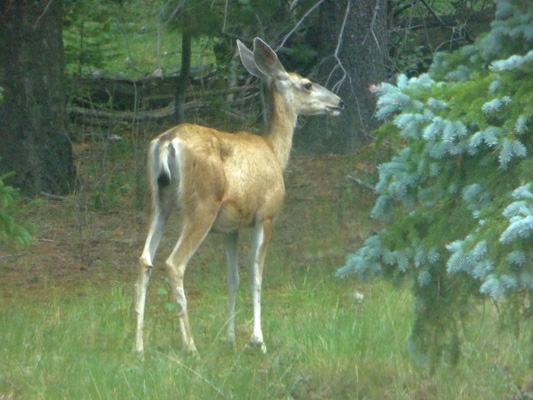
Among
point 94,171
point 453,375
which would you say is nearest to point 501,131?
point 453,375

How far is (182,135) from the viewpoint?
7.61 metres

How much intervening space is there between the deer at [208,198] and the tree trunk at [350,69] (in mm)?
4272

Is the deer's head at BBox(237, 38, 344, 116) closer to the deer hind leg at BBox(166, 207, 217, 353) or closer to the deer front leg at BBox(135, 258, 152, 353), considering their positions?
the deer hind leg at BBox(166, 207, 217, 353)

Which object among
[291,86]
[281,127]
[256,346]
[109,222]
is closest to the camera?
[256,346]

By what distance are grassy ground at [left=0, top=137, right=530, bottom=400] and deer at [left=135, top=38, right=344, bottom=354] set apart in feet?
1.19

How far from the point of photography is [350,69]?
12.9 m

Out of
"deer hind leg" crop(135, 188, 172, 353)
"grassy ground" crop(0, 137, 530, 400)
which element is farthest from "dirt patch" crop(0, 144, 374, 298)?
"deer hind leg" crop(135, 188, 172, 353)

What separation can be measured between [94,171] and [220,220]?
17.5 ft

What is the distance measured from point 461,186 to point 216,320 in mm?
3504

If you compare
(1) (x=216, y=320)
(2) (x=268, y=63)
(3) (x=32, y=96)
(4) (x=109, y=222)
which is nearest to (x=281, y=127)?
(2) (x=268, y=63)

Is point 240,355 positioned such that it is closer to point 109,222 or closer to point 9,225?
point 9,225

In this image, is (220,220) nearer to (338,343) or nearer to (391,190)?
(338,343)

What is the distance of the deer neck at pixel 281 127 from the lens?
9078mm

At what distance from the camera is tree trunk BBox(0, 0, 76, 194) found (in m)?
12.1
